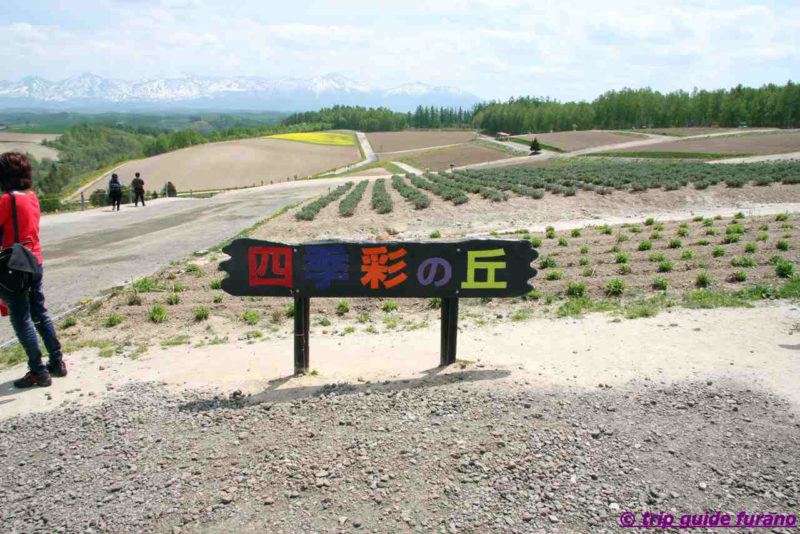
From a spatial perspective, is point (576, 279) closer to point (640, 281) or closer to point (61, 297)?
point (640, 281)

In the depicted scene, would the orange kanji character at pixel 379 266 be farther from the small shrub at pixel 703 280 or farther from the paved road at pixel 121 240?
the paved road at pixel 121 240

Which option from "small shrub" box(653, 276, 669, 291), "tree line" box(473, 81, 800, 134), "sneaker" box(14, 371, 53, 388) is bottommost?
"sneaker" box(14, 371, 53, 388)

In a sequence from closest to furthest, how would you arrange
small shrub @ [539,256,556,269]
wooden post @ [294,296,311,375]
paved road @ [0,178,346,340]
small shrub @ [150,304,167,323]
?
wooden post @ [294,296,311,375], small shrub @ [150,304,167,323], small shrub @ [539,256,556,269], paved road @ [0,178,346,340]

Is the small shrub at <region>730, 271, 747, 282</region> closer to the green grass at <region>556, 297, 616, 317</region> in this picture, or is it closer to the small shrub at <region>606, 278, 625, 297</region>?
the small shrub at <region>606, 278, 625, 297</region>

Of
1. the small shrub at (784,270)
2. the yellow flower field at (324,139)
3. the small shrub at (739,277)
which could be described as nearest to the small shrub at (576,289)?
the small shrub at (739,277)

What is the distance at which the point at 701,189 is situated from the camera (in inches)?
1125

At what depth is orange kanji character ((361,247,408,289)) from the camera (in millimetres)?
6273

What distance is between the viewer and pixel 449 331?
21.6 feet

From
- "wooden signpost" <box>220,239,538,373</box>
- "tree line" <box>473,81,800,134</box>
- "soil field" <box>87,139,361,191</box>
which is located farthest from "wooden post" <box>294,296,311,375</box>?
"tree line" <box>473,81,800,134</box>

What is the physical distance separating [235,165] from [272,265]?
7884 cm

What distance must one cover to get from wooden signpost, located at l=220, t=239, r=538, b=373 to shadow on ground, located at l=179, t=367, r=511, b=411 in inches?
32.1

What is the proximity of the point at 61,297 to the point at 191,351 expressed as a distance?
5773 millimetres

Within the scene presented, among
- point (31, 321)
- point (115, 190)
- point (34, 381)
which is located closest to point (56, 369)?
point (34, 381)

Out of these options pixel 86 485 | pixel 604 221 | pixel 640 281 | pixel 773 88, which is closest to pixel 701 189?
pixel 604 221
